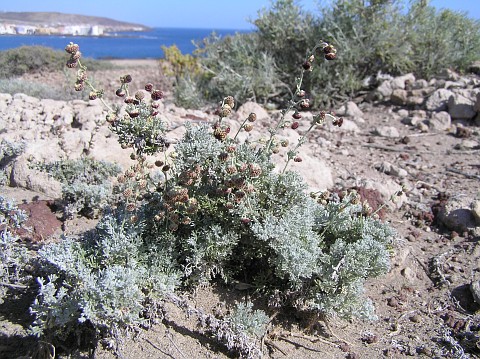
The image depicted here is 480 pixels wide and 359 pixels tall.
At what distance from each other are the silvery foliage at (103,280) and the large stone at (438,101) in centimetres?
531

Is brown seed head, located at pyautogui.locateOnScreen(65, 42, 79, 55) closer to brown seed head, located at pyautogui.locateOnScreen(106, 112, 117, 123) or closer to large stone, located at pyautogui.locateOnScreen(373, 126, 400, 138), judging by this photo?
brown seed head, located at pyautogui.locateOnScreen(106, 112, 117, 123)

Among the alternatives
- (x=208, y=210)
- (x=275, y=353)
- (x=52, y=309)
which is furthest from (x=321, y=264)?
(x=52, y=309)

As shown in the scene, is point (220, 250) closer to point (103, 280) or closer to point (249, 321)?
point (249, 321)

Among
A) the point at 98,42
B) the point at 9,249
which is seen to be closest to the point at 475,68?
the point at 9,249

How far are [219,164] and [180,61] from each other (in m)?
7.45

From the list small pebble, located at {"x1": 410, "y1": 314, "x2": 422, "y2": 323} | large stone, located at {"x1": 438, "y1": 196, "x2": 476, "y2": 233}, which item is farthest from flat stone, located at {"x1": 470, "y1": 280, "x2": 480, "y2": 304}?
large stone, located at {"x1": 438, "y1": 196, "x2": 476, "y2": 233}

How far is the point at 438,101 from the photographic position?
266 inches

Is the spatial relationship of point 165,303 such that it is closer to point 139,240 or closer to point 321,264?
point 139,240

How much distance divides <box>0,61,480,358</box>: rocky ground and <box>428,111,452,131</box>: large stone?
0.01 m

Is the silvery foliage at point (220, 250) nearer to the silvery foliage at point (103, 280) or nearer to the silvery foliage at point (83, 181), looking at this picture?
the silvery foliage at point (103, 280)

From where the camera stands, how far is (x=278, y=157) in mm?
4695


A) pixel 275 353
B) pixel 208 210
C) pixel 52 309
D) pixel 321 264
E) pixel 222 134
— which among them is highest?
pixel 222 134

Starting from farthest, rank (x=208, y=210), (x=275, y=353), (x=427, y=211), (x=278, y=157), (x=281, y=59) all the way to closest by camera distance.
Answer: (x=281, y=59) < (x=278, y=157) < (x=427, y=211) < (x=208, y=210) < (x=275, y=353)

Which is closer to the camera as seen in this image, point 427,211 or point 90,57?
point 427,211
